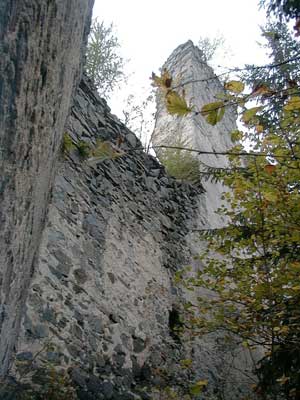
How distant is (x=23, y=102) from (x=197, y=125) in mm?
7852

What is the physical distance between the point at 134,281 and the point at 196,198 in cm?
245

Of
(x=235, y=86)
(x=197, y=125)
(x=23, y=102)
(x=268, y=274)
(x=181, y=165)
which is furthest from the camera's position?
(x=197, y=125)

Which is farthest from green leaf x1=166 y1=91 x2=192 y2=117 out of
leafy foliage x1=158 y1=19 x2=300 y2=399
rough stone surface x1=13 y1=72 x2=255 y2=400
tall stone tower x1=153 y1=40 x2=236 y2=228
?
tall stone tower x1=153 y1=40 x2=236 y2=228

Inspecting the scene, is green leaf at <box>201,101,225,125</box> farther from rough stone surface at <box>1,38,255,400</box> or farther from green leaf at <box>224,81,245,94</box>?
rough stone surface at <box>1,38,255,400</box>

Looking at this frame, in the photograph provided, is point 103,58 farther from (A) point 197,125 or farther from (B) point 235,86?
(B) point 235,86

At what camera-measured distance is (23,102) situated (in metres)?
1.16

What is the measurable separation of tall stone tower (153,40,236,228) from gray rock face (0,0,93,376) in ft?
18.6

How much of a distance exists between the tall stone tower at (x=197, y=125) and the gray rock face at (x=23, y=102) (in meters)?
5.66

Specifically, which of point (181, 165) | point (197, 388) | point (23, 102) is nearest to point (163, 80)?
point (23, 102)

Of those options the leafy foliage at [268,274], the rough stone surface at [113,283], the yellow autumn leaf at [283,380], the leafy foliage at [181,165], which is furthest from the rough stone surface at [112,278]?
the yellow autumn leaf at [283,380]

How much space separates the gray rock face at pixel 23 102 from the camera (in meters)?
1.08

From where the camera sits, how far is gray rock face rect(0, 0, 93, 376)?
1.08 metres

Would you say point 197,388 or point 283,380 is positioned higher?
point 283,380

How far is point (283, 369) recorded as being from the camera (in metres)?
4.34
